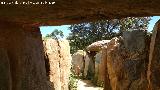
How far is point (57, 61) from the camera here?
10266 mm

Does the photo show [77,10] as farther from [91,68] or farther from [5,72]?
[91,68]

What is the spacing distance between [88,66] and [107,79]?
303 inches

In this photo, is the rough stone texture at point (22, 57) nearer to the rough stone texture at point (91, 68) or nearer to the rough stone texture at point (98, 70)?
the rough stone texture at point (98, 70)

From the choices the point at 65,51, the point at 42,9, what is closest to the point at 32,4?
the point at 42,9

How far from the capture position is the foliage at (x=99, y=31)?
30.3 metres

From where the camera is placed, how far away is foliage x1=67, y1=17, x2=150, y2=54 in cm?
3027

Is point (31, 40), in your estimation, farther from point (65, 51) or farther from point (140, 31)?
point (140, 31)

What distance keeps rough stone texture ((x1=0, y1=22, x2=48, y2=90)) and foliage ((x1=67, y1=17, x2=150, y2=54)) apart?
73.9ft

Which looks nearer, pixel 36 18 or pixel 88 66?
pixel 36 18

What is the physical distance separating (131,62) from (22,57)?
5620 mm

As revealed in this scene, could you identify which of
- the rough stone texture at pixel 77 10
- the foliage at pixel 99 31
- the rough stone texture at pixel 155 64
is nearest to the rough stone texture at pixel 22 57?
the rough stone texture at pixel 77 10

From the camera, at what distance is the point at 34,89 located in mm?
6523

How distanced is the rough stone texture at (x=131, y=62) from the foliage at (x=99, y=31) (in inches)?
678

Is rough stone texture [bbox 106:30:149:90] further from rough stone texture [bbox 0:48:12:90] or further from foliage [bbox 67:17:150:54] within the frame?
foliage [bbox 67:17:150:54]
